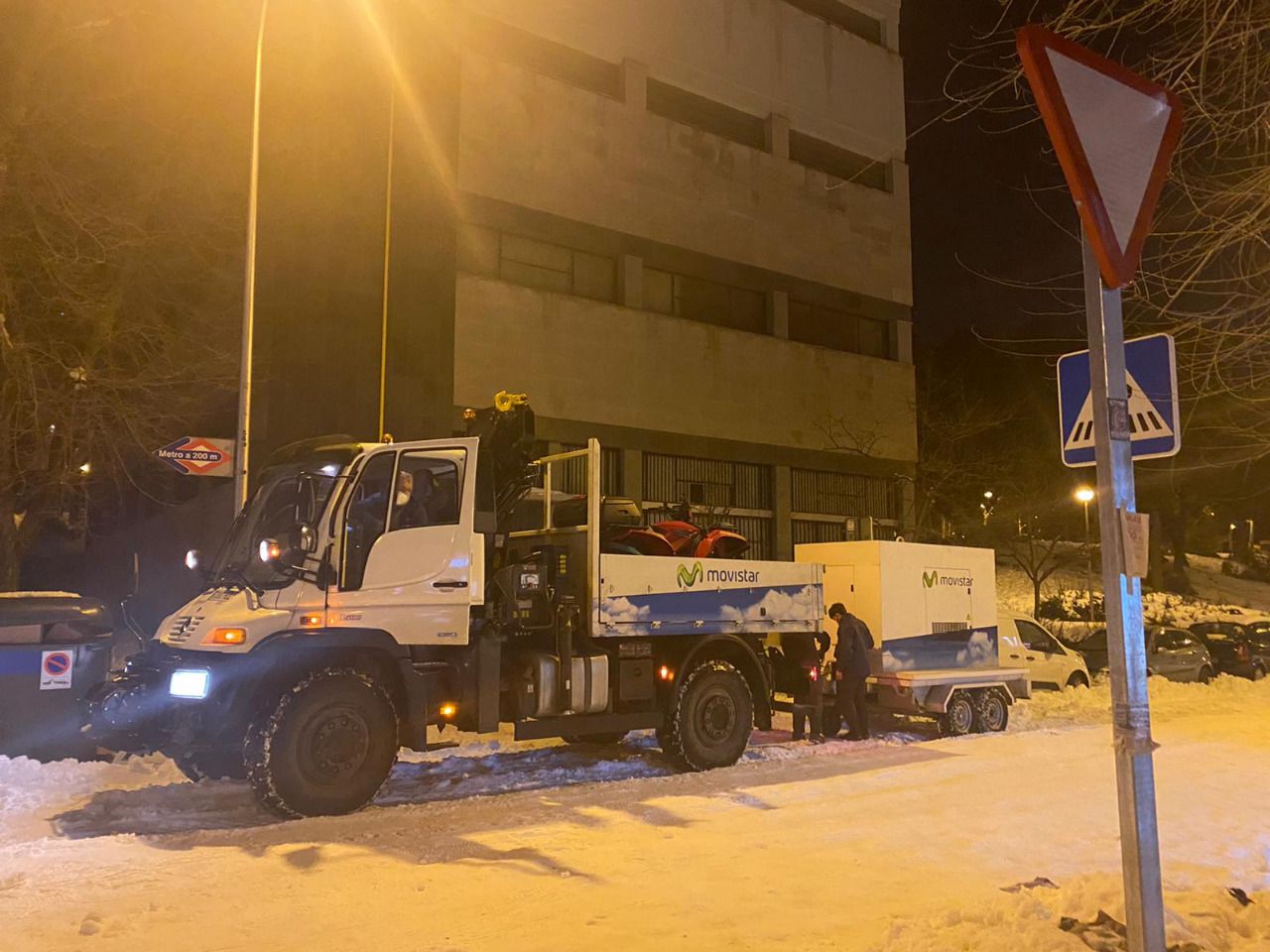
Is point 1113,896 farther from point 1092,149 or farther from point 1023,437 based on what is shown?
point 1023,437

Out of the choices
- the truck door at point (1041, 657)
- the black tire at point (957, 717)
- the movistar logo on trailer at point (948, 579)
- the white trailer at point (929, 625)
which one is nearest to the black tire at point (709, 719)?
the white trailer at point (929, 625)

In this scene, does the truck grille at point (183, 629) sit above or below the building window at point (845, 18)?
below

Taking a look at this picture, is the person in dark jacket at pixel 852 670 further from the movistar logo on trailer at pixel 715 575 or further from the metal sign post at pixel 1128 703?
the metal sign post at pixel 1128 703

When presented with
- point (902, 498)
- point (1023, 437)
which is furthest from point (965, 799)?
point (1023, 437)

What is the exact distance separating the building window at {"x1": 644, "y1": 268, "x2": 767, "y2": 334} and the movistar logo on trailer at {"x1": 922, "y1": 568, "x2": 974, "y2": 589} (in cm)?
1233

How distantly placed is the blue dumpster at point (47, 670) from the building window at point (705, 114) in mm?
19679

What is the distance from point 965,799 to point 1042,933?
3.77 meters

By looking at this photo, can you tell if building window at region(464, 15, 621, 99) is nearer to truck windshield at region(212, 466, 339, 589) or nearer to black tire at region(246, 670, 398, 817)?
truck windshield at region(212, 466, 339, 589)

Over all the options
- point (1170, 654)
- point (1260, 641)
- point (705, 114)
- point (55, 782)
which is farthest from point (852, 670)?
point (705, 114)

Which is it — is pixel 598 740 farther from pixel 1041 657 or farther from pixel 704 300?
pixel 704 300

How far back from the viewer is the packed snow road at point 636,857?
16.1 feet

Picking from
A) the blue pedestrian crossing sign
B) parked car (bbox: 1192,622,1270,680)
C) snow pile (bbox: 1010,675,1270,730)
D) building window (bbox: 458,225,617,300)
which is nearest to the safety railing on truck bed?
the blue pedestrian crossing sign

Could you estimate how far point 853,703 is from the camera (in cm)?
1218

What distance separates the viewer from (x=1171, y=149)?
4.05 metres
